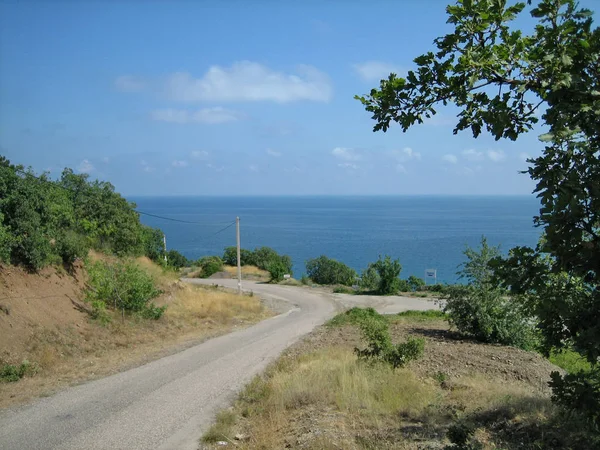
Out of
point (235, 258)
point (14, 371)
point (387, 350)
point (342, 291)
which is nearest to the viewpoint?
point (387, 350)

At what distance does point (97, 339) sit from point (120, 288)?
3.57 meters

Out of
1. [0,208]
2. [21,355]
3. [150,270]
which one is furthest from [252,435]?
[150,270]

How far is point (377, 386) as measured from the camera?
9.55 m

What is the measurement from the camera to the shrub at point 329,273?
58.2 metres

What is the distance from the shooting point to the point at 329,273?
58656mm

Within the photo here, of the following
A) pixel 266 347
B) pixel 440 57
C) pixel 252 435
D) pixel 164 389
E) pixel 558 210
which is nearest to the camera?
pixel 558 210

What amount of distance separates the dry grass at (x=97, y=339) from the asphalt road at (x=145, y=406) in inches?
34.2

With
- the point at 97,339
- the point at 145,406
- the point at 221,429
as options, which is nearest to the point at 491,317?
the point at 221,429

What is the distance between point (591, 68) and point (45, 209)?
1809 centimetres

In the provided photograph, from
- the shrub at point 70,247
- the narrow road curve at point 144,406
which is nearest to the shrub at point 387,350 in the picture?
the narrow road curve at point 144,406

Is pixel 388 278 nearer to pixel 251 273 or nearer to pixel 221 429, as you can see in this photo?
pixel 251 273

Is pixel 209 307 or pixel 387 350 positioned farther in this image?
pixel 209 307

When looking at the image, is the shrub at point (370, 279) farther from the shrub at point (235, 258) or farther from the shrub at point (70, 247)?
the shrub at point (70, 247)

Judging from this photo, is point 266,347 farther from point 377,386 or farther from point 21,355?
point 377,386
